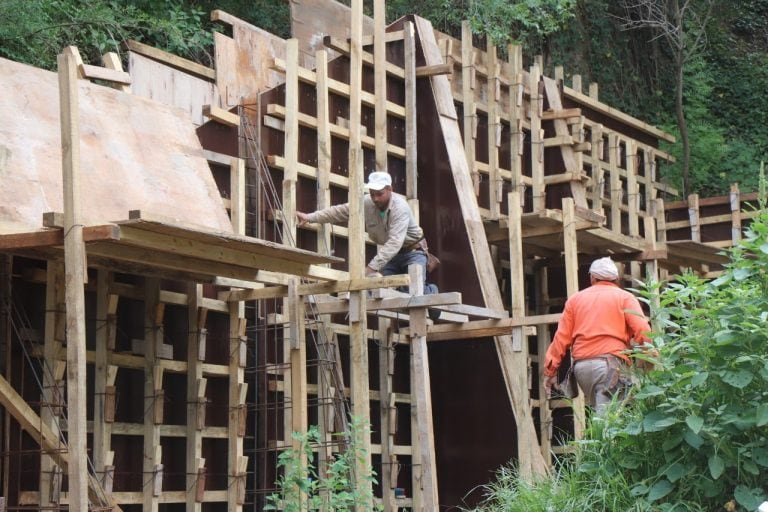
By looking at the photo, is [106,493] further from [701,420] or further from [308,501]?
[701,420]

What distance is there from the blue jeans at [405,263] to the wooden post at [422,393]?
541 mm

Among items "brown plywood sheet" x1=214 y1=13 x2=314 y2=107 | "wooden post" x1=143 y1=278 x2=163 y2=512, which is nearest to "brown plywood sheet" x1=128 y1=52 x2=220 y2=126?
"brown plywood sheet" x1=214 y1=13 x2=314 y2=107

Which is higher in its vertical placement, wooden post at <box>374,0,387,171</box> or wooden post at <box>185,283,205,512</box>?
wooden post at <box>374,0,387,171</box>

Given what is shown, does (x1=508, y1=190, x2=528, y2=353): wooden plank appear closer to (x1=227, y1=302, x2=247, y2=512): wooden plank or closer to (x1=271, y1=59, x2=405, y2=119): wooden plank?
(x1=271, y1=59, x2=405, y2=119): wooden plank

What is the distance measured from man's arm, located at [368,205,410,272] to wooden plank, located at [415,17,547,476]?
6.96ft

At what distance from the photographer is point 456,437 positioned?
14891 mm

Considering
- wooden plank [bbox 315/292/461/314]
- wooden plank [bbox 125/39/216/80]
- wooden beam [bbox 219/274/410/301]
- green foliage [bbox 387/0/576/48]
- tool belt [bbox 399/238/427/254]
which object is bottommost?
wooden plank [bbox 315/292/461/314]

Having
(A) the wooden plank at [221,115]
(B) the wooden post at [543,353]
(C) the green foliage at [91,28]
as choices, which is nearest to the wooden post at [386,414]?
(B) the wooden post at [543,353]

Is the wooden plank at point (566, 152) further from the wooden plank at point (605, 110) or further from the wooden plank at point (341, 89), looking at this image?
the wooden plank at point (341, 89)

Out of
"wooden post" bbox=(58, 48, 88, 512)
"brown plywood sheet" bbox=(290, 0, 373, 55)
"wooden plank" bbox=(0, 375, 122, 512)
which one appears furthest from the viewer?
"brown plywood sheet" bbox=(290, 0, 373, 55)

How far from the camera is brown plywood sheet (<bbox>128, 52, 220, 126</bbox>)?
12.6 metres

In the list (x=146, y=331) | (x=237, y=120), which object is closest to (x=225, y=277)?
(x=146, y=331)

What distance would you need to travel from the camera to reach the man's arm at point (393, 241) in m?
12.3

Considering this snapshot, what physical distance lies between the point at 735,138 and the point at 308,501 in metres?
17.6
